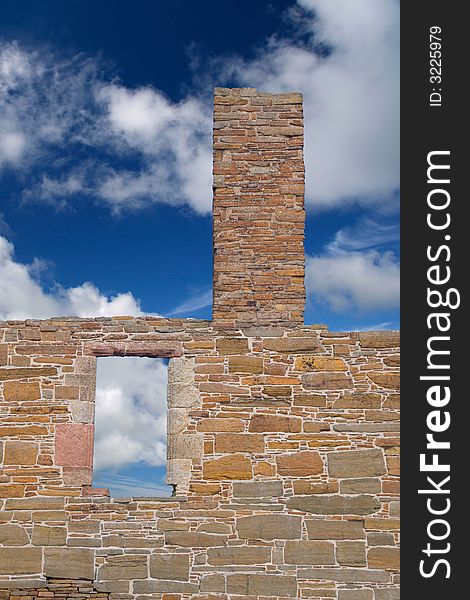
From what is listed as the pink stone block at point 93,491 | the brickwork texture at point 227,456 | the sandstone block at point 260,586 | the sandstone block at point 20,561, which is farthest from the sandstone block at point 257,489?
the sandstone block at point 20,561

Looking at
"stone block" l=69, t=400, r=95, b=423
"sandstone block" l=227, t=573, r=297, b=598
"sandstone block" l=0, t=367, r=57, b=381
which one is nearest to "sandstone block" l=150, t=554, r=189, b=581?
"sandstone block" l=227, t=573, r=297, b=598

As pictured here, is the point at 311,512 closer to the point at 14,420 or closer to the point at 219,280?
the point at 219,280

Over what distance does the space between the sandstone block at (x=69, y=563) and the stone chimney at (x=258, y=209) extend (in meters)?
3.44

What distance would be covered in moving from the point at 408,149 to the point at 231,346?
335 cm

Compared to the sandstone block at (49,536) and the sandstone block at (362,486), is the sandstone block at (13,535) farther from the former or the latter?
the sandstone block at (362,486)

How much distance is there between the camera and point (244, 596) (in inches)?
364

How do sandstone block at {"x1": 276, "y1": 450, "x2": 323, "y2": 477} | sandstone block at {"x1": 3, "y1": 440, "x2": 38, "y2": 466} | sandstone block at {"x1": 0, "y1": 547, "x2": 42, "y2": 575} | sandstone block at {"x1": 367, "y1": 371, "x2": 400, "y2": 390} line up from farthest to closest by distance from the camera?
sandstone block at {"x1": 367, "y1": 371, "x2": 400, "y2": 390} → sandstone block at {"x1": 3, "y1": 440, "x2": 38, "y2": 466} → sandstone block at {"x1": 276, "y1": 450, "x2": 323, "y2": 477} → sandstone block at {"x1": 0, "y1": 547, "x2": 42, "y2": 575}

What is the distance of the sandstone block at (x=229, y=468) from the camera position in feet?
31.3

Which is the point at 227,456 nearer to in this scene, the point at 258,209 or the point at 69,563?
the point at 69,563

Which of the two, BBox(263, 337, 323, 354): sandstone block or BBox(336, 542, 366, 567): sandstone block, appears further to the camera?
BBox(263, 337, 323, 354): sandstone block

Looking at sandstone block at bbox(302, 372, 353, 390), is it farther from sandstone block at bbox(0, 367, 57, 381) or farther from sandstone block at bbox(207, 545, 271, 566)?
sandstone block at bbox(0, 367, 57, 381)

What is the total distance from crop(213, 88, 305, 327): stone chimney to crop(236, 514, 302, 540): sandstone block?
2.49 meters

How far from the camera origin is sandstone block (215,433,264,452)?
31.5 feet

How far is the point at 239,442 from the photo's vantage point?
963cm
